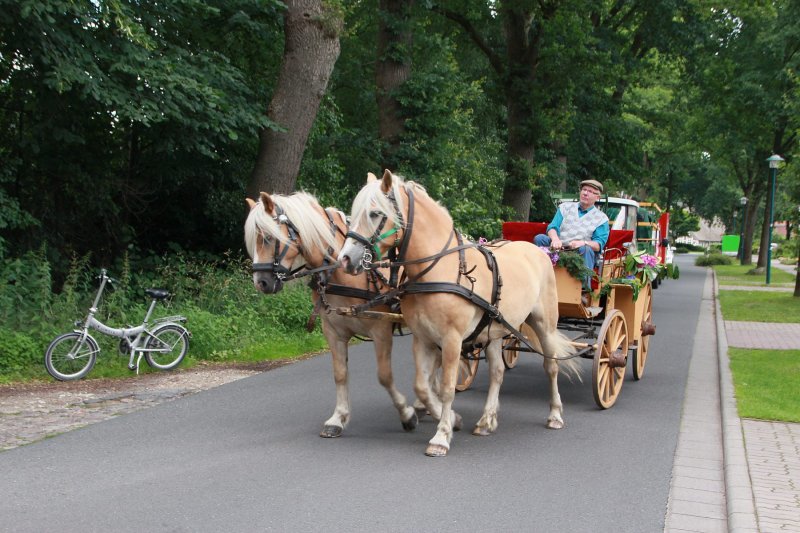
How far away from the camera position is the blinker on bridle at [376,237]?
5.41 meters

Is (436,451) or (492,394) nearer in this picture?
(436,451)

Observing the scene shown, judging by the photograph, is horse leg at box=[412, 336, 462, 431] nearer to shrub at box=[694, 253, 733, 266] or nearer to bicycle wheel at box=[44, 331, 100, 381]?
bicycle wheel at box=[44, 331, 100, 381]

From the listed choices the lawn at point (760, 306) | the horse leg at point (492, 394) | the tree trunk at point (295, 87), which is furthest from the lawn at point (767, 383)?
the tree trunk at point (295, 87)

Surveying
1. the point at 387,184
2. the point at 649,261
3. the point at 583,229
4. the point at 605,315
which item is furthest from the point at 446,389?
the point at 649,261

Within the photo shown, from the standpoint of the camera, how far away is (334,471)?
5547mm

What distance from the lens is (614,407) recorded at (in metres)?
7.90

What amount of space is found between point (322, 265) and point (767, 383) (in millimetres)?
5874

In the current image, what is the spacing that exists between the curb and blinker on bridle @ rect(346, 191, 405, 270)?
2814mm

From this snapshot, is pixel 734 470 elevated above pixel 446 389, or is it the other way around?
pixel 446 389

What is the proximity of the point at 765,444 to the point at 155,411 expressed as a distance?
544cm

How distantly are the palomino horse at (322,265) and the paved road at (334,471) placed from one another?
1.62ft

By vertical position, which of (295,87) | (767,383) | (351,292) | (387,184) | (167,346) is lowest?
(767,383)

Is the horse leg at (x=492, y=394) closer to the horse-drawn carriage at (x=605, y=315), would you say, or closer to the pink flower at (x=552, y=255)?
the horse-drawn carriage at (x=605, y=315)

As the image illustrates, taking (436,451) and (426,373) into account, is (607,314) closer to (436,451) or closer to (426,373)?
(426,373)
